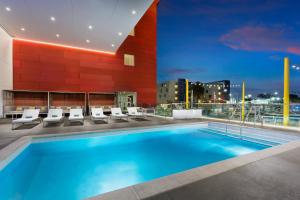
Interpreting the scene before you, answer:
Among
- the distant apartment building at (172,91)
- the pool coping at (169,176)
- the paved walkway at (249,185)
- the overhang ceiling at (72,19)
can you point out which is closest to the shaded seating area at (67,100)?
the overhang ceiling at (72,19)

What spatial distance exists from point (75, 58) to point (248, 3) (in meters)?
14.5

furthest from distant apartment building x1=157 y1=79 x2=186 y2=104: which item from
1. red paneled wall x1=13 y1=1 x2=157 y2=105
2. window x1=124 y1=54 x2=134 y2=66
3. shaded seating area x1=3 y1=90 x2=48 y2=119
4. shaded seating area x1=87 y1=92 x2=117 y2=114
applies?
shaded seating area x1=3 y1=90 x2=48 y2=119

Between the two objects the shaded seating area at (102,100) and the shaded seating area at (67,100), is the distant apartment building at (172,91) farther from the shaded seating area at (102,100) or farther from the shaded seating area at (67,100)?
the shaded seating area at (67,100)

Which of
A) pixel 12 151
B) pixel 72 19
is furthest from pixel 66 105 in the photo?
pixel 12 151

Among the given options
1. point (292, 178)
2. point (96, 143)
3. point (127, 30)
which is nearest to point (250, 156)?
point (292, 178)

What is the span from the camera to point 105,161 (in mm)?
3750

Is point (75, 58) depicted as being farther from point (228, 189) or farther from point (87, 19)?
point (228, 189)

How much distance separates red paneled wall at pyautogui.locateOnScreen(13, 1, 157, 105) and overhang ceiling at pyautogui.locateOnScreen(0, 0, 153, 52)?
3.42ft

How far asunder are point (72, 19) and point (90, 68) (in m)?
4.45

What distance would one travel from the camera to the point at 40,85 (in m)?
9.91

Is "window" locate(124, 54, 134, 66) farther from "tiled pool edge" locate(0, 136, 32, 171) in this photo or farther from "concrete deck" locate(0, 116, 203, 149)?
"tiled pool edge" locate(0, 136, 32, 171)

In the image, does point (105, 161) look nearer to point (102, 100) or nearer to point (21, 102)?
point (102, 100)

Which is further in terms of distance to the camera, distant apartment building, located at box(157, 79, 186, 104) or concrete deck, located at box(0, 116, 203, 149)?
distant apartment building, located at box(157, 79, 186, 104)

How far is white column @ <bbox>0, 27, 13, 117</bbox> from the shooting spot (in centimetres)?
813
